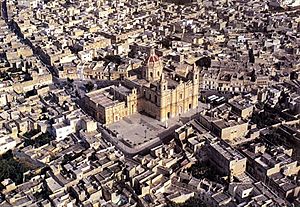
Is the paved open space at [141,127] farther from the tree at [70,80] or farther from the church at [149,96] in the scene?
the tree at [70,80]

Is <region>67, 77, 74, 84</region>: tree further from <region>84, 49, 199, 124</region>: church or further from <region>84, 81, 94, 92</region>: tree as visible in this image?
<region>84, 49, 199, 124</region>: church

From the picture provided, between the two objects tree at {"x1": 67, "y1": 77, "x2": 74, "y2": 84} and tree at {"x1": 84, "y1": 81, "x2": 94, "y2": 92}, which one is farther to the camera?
tree at {"x1": 67, "y1": 77, "x2": 74, "y2": 84}

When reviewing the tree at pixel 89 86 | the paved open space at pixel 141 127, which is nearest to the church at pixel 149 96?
the paved open space at pixel 141 127

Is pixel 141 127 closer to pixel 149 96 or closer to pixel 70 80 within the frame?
pixel 149 96

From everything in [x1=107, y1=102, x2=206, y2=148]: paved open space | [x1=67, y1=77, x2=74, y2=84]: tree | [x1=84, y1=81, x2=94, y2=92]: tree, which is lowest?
[x1=107, y1=102, x2=206, y2=148]: paved open space

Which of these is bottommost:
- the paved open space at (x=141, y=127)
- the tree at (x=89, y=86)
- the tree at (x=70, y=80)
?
the paved open space at (x=141, y=127)

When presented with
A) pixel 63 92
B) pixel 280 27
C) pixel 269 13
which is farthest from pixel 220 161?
pixel 269 13

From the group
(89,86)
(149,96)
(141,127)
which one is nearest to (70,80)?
(89,86)

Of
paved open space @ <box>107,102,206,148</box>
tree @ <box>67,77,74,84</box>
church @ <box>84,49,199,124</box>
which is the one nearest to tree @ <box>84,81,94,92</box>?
tree @ <box>67,77,74,84</box>

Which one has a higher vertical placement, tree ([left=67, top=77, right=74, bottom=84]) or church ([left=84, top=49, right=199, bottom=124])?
church ([left=84, top=49, right=199, bottom=124])
